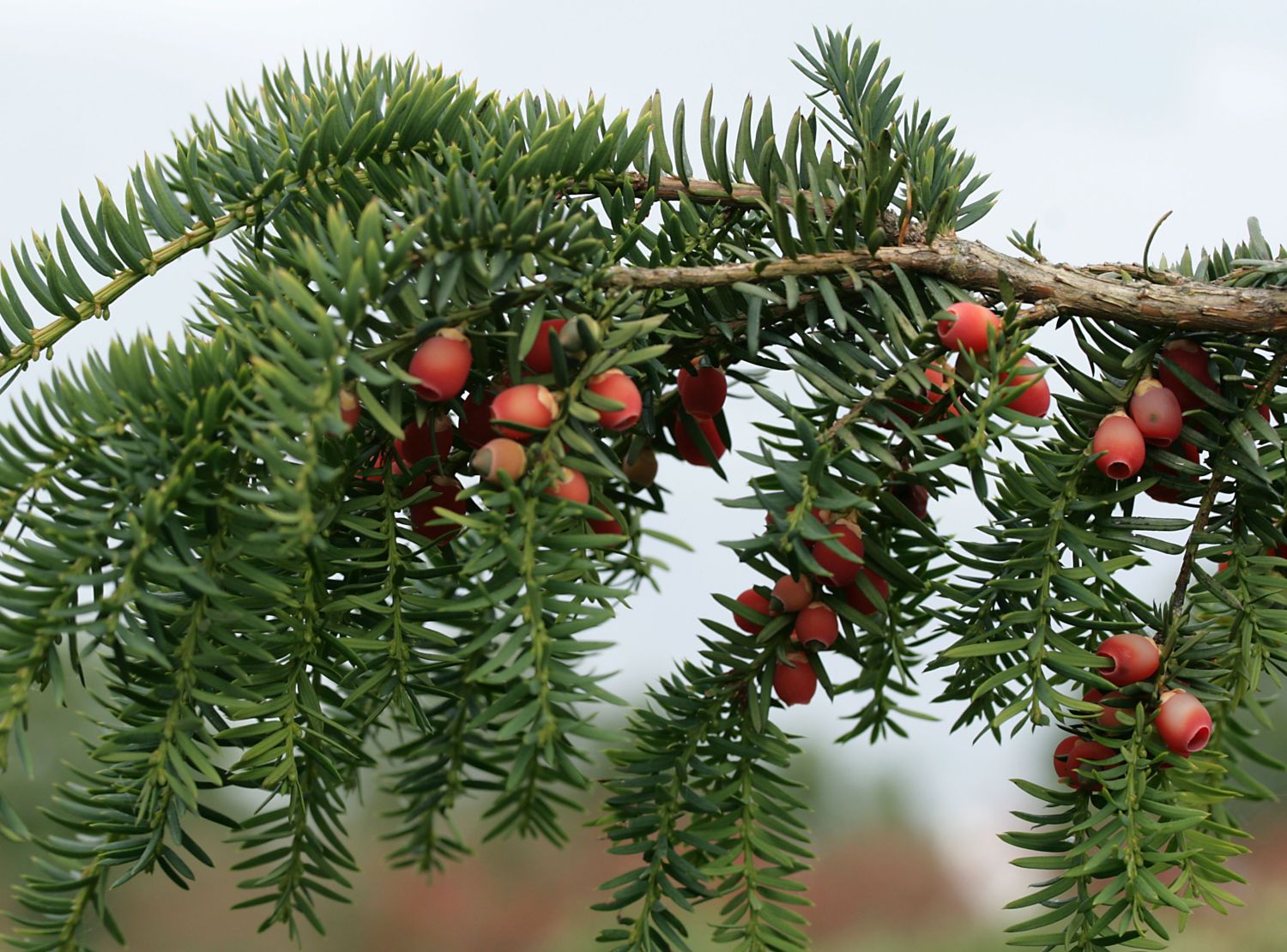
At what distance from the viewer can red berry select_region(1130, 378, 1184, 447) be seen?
0.47 metres

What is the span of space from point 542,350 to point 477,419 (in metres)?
0.06

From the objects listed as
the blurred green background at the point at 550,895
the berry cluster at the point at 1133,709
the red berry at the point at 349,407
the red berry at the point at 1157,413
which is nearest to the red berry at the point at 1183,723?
the berry cluster at the point at 1133,709

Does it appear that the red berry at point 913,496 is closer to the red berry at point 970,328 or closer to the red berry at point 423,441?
the red berry at point 970,328

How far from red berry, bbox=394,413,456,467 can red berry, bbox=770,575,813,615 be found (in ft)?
0.46

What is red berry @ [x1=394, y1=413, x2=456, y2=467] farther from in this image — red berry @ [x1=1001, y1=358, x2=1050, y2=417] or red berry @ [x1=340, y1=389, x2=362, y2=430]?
red berry @ [x1=1001, y1=358, x2=1050, y2=417]

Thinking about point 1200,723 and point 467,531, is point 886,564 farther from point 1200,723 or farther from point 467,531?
point 467,531

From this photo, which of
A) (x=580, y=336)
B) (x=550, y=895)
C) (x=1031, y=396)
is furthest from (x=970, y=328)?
(x=550, y=895)

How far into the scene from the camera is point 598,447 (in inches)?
15.1

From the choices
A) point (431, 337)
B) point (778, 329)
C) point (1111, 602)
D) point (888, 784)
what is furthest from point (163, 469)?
point (888, 784)

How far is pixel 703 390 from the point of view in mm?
464

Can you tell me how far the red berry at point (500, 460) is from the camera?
363 millimetres

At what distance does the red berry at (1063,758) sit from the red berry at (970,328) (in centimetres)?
18

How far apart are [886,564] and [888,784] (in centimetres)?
188

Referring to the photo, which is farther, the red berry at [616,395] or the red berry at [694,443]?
the red berry at [694,443]
